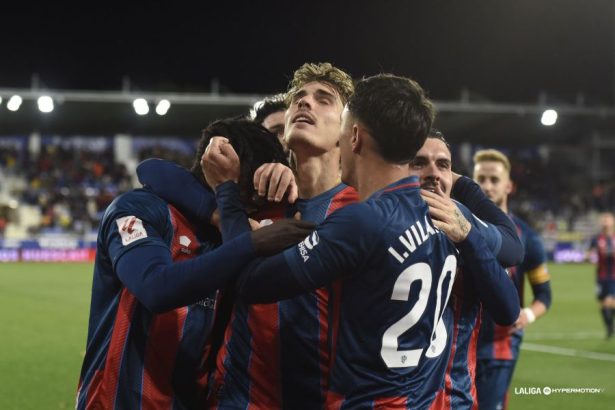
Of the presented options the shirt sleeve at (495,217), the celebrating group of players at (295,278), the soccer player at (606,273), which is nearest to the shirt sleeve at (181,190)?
the celebrating group of players at (295,278)

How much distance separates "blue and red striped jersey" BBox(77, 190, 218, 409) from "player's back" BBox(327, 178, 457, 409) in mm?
545

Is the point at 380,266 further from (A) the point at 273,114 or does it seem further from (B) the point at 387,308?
(A) the point at 273,114

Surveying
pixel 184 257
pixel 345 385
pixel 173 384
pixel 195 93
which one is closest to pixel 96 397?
pixel 173 384

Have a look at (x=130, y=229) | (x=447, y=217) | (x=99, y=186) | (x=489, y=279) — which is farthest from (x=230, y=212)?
(x=99, y=186)

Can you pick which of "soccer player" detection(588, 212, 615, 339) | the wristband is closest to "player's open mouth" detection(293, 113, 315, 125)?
the wristband

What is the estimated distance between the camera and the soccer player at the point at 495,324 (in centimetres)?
552

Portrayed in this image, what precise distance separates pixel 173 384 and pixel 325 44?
106ft

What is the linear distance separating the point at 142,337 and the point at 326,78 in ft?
4.39

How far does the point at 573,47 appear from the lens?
3538 centimetres

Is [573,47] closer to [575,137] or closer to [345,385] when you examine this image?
[575,137]

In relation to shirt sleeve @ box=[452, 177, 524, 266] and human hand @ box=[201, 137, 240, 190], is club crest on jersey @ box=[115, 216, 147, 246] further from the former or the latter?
shirt sleeve @ box=[452, 177, 524, 266]

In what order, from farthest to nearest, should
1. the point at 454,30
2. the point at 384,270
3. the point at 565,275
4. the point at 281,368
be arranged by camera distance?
the point at 454,30 → the point at 565,275 → the point at 281,368 → the point at 384,270

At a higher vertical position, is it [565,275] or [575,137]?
[575,137]

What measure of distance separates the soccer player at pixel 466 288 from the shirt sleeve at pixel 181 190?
719mm
